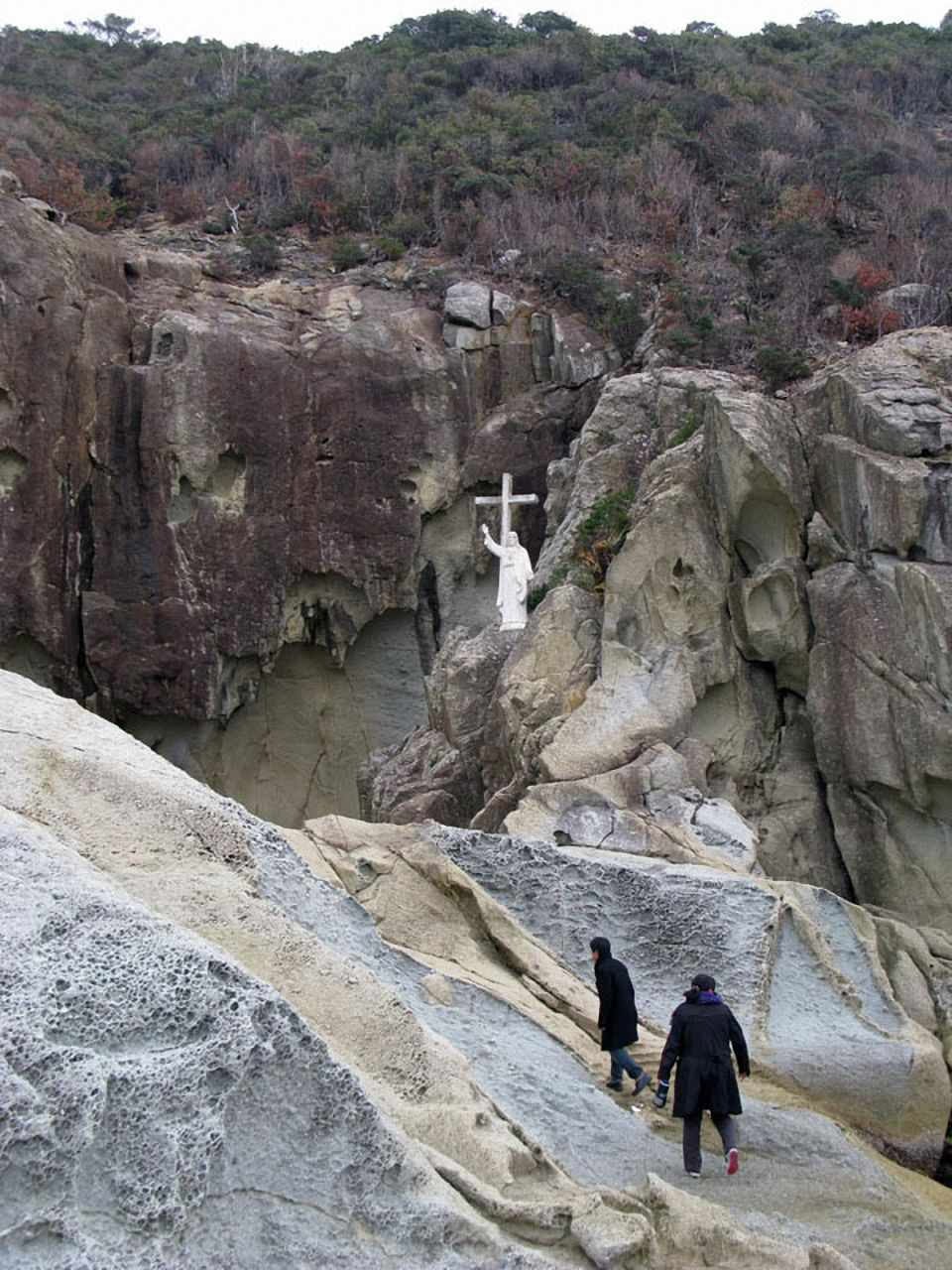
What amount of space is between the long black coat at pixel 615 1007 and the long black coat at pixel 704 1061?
812 millimetres

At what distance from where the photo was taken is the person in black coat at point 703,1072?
723 centimetres

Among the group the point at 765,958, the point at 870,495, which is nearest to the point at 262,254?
the point at 870,495

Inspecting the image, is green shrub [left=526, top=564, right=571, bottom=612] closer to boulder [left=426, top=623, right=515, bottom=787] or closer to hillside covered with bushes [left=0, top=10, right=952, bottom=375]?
boulder [left=426, top=623, right=515, bottom=787]

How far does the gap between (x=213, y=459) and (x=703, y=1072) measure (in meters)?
20.3

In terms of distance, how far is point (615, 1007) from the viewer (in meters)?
8.27

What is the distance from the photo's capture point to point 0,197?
82.5ft

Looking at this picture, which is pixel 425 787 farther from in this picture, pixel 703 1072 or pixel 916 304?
pixel 916 304

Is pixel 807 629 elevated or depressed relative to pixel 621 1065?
elevated

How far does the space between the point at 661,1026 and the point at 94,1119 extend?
5696mm

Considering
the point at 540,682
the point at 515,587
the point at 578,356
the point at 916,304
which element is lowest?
the point at 540,682

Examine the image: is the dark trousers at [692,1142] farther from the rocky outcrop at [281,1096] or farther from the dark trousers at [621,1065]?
the dark trousers at [621,1065]

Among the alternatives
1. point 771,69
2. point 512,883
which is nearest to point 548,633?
point 512,883

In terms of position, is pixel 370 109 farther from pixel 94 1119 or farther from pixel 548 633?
pixel 94 1119

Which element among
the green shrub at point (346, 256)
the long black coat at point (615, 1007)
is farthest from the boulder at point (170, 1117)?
the green shrub at point (346, 256)
